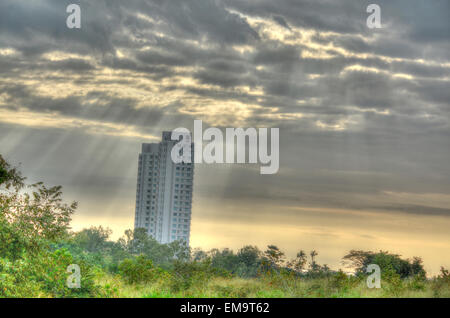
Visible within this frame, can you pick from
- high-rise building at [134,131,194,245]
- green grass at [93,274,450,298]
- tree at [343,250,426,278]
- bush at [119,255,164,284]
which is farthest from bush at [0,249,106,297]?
high-rise building at [134,131,194,245]

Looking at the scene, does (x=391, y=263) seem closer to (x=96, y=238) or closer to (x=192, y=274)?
(x=192, y=274)

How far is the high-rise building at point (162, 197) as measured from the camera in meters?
72.1

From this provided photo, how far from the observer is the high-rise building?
72062 mm

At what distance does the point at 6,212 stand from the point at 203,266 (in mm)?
6120

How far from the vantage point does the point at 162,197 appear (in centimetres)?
7288

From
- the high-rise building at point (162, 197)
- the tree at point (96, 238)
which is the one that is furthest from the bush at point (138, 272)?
the high-rise building at point (162, 197)

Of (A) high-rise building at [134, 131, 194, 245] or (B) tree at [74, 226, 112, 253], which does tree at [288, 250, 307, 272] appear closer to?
(B) tree at [74, 226, 112, 253]

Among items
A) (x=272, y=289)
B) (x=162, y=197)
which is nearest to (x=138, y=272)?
(x=272, y=289)

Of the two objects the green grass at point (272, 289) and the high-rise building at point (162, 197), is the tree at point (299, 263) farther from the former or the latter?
the high-rise building at point (162, 197)
